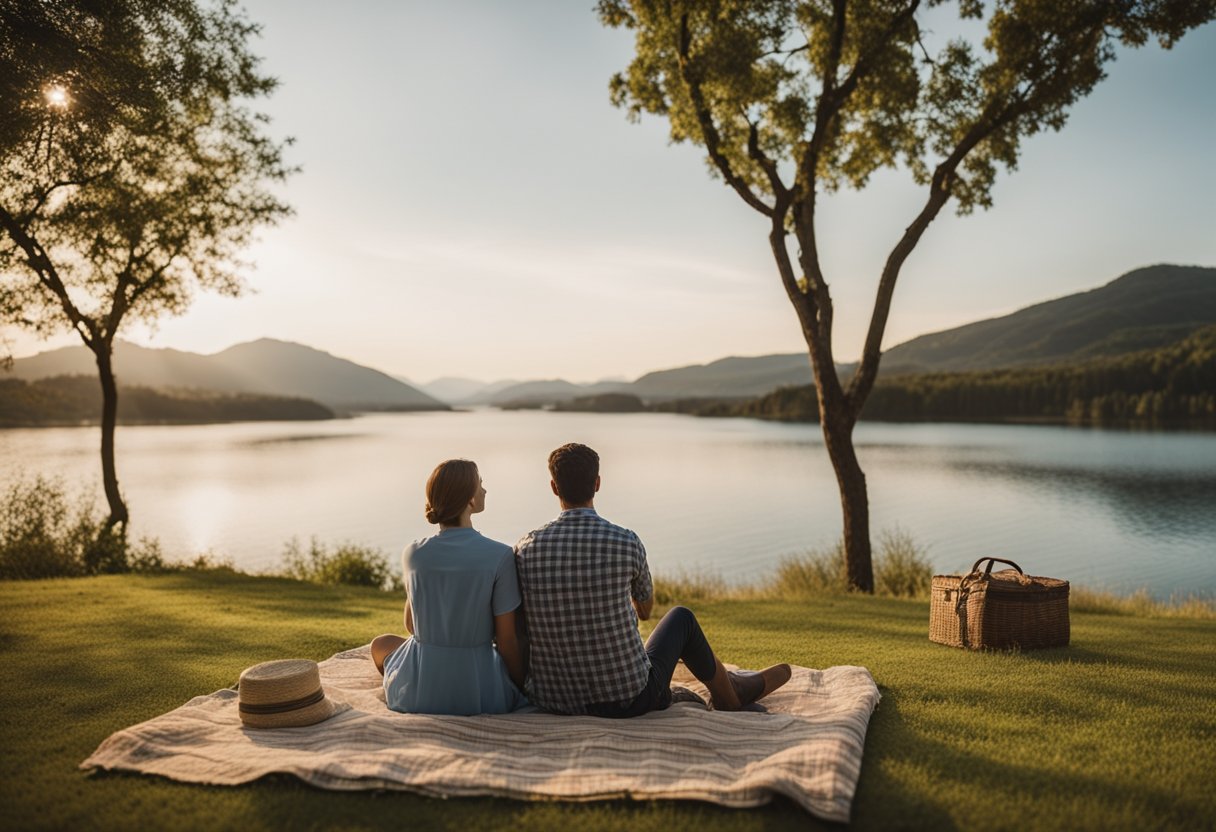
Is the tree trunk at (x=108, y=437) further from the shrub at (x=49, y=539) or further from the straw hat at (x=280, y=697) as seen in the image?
the straw hat at (x=280, y=697)

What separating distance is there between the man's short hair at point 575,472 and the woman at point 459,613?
0.47m

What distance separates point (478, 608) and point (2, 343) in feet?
45.9

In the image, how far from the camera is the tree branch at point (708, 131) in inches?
459

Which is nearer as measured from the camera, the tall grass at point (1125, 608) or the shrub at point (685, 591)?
the tall grass at point (1125, 608)

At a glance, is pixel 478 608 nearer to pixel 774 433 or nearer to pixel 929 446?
pixel 929 446

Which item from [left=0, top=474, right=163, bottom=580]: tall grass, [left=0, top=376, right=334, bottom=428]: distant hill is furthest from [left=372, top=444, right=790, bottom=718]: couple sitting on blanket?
[left=0, top=376, right=334, bottom=428]: distant hill

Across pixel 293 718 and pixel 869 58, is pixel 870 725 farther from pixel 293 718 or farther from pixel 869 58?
pixel 869 58

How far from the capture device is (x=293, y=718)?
4.44m

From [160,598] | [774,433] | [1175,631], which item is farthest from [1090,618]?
[774,433]

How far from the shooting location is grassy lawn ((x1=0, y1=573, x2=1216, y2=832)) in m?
3.44

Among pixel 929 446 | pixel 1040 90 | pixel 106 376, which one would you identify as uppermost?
pixel 1040 90

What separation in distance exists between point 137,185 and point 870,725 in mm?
14556

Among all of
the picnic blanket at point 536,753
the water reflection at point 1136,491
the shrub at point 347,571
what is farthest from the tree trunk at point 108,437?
the water reflection at point 1136,491

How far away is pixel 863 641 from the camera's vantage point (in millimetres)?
7605
